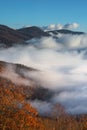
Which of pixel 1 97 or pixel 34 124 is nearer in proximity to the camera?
pixel 34 124

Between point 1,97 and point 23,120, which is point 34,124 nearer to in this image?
point 23,120

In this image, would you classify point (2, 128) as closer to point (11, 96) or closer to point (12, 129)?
point (12, 129)

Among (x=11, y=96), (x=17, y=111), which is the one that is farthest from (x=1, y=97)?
(x=17, y=111)

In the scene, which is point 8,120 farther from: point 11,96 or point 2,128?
point 11,96

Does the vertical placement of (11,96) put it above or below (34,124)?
above

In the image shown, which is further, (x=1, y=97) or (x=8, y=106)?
(x=1, y=97)

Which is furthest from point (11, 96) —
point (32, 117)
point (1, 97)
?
point (32, 117)

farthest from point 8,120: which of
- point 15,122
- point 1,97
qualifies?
point 1,97

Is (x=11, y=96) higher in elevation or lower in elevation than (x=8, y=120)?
higher
